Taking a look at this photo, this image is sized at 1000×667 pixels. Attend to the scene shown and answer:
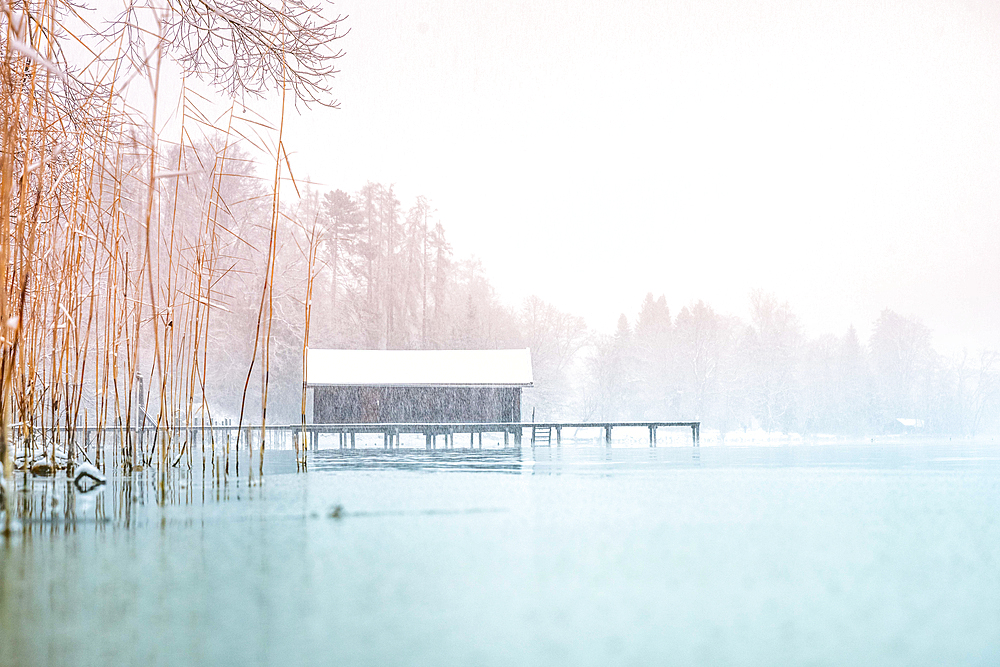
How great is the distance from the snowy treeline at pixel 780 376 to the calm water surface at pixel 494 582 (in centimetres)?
3493

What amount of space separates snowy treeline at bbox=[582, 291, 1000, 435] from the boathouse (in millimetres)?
20439

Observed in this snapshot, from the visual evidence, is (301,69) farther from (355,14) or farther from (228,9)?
(355,14)

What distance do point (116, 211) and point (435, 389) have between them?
15546 mm

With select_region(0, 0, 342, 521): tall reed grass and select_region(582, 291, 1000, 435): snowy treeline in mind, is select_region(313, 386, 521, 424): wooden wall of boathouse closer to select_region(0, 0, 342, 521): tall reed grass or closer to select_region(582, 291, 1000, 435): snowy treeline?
select_region(0, 0, 342, 521): tall reed grass

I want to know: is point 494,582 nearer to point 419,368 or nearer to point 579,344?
point 419,368

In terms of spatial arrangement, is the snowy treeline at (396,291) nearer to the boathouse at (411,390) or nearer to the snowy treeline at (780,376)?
the snowy treeline at (780,376)

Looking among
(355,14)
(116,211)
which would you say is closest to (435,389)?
(116,211)

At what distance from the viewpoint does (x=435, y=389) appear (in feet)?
65.1

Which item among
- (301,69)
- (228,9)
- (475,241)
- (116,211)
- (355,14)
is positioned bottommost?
(116,211)

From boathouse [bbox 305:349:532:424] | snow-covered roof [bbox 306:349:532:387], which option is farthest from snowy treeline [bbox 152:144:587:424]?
boathouse [bbox 305:349:532:424]

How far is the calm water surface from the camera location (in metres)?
2.07

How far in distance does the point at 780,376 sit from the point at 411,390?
2494 cm

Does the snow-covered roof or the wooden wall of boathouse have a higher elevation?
the snow-covered roof

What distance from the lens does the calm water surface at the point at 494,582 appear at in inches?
81.4
